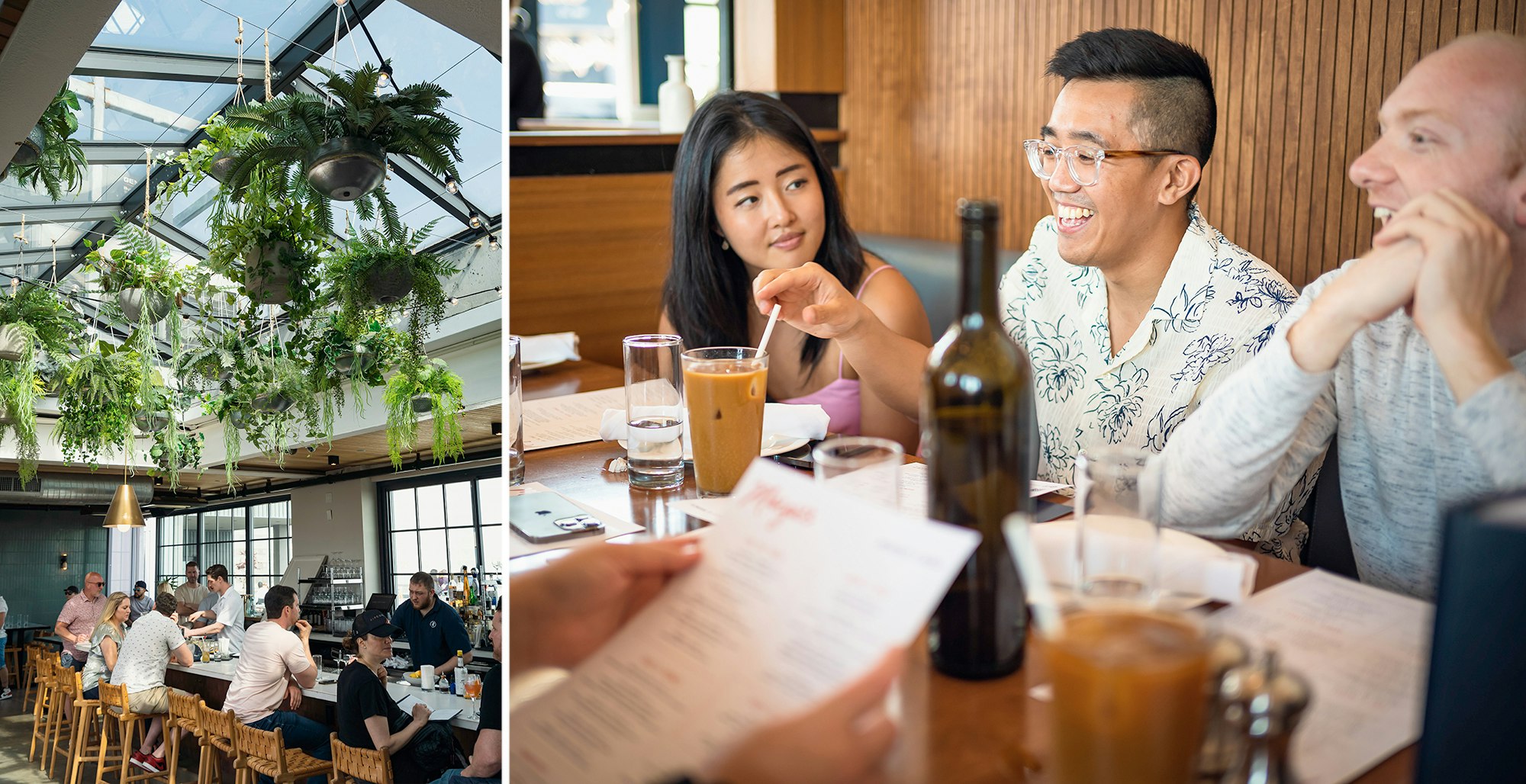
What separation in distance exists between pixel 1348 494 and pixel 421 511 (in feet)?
3.48

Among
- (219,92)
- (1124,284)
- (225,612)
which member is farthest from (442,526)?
(1124,284)

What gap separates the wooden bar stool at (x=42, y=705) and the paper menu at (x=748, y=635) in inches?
23.5

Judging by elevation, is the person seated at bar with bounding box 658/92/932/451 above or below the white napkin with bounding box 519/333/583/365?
above

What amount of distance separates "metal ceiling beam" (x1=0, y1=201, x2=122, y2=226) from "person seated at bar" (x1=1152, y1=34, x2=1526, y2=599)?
92 centimetres

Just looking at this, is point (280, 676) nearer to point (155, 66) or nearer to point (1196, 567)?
point (155, 66)

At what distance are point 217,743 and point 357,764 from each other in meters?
0.13

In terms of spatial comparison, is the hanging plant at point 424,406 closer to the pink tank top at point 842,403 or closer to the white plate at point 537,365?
the pink tank top at point 842,403

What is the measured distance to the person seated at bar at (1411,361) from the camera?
857 millimetres

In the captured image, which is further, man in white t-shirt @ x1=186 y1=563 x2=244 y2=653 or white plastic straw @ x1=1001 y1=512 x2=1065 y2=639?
man in white t-shirt @ x1=186 y1=563 x2=244 y2=653

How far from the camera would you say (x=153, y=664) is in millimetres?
934

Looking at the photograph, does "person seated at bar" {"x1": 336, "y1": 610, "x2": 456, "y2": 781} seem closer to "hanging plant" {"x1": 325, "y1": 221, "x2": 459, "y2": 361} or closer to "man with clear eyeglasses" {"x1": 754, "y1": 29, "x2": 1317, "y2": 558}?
"hanging plant" {"x1": 325, "y1": 221, "x2": 459, "y2": 361}

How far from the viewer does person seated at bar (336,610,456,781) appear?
2.96 ft

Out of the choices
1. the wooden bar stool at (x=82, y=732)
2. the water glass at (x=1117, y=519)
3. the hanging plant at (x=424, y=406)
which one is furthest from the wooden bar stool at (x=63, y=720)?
the water glass at (x=1117, y=519)

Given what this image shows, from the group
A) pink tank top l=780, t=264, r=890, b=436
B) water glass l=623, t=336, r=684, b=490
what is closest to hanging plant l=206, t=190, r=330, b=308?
water glass l=623, t=336, r=684, b=490
